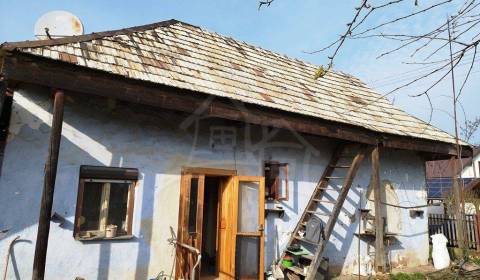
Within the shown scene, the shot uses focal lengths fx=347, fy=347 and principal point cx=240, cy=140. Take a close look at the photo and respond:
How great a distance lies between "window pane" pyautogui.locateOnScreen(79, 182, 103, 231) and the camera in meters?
5.16

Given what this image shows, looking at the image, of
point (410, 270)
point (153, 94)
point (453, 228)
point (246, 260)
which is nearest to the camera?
point (153, 94)

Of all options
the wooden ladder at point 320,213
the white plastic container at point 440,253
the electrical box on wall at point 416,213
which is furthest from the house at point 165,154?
the white plastic container at point 440,253

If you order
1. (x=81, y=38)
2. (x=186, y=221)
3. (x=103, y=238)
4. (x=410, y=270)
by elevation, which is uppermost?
(x=81, y=38)

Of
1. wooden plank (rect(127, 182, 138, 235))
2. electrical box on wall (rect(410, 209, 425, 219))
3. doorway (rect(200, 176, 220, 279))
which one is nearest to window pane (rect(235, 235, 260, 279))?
wooden plank (rect(127, 182, 138, 235))

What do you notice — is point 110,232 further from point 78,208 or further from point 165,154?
point 165,154

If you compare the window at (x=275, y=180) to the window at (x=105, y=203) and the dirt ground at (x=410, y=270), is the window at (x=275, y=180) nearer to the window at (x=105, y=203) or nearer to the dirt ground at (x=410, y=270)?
the dirt ground at (x=410, y=270)

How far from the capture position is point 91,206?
5.25 metres

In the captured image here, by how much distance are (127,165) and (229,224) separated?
2061mm

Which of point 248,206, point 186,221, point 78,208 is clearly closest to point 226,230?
point 248,206

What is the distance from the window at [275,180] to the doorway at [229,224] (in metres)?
0.84

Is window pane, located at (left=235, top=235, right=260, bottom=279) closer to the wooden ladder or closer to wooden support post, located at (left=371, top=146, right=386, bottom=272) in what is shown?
the wooden ladder

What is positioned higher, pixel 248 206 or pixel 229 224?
pixel 248 206

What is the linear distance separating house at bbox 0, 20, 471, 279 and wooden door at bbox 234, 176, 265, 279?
0.02 m

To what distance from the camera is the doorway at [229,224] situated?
5859mm
